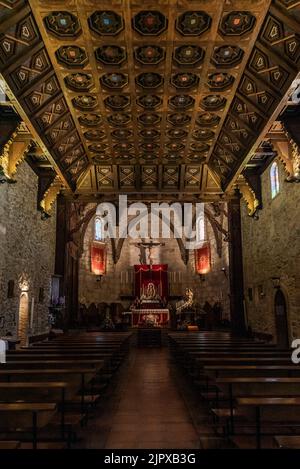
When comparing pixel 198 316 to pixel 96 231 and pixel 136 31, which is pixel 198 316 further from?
pixel 136 31

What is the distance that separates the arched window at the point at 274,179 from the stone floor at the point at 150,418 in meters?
7.29

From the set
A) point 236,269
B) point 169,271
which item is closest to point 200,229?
point 169,271

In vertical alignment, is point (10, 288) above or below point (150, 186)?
below

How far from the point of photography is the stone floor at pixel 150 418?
4996 mm

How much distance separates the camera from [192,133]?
13945 mm

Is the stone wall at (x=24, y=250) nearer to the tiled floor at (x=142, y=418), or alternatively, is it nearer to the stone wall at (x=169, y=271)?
the tiled floor at (x=142, y=418)

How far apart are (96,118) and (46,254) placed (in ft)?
20.2

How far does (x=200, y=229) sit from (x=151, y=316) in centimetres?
744

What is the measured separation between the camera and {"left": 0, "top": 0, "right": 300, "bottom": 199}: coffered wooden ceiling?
8.48 metres

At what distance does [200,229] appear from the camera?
27453mm

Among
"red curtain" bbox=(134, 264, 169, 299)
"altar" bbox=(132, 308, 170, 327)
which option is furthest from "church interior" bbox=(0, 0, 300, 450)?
"red curtain" bbox=(134, 264, 169, 299)

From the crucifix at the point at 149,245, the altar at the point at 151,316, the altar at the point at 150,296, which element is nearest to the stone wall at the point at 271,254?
the altar at the point at 151,316

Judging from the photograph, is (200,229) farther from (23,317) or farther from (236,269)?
(23,317)
